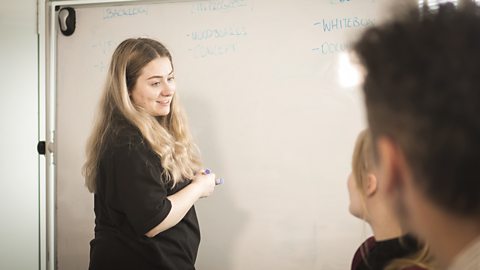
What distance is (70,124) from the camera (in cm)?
203

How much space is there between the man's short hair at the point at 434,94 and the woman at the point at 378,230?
0.35 metres

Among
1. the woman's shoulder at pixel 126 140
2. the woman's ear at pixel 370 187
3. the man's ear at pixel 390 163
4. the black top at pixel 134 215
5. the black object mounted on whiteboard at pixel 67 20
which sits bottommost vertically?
the black top at pixel 134 215

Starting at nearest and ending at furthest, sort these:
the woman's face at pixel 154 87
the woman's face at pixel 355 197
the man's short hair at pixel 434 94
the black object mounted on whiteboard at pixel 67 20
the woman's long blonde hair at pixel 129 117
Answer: the man's short hair at pixel 434 94, the woman's face at pixel 355 197, the woman's long blonde hair at pixel 129 117, the woman's face at pixel 154 87, the black object mounted on whiteboard at pixel 67 20

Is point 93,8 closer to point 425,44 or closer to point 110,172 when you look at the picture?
point 110,172

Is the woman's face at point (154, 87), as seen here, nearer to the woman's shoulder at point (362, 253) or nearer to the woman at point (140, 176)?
the woman at point (140, 176)

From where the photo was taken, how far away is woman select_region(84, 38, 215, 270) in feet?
3.97

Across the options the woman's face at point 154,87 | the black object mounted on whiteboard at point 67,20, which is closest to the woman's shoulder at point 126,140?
the woman's face at point 154,87

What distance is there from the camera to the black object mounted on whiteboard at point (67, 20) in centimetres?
198

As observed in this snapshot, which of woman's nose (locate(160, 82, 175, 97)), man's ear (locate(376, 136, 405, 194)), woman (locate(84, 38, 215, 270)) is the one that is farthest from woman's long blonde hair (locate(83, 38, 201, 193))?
man's ear (locate(376, 136, 405, 194))

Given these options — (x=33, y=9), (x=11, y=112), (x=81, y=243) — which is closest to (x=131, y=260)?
(x=81, y=243)

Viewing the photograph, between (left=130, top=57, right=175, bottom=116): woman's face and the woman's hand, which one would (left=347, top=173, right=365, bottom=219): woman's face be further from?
(left=130, top=57, right=175, bottom=116): woman's face

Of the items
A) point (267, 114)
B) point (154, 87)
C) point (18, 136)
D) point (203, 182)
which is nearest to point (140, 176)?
point (203, 182)

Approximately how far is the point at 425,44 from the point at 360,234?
1.58 metres

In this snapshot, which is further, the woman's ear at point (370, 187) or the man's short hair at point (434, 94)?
the woman's ear at point (370, 187)
